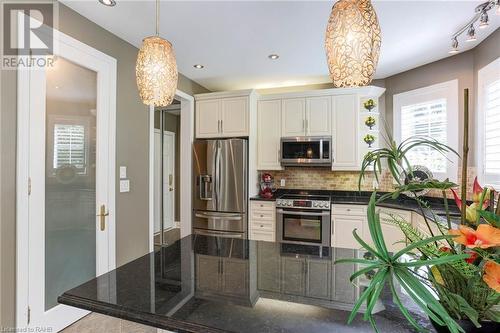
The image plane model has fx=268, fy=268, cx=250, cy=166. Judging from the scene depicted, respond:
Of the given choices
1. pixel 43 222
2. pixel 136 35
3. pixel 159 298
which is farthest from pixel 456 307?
pixel 136 35

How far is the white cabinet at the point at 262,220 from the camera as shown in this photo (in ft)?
12.3

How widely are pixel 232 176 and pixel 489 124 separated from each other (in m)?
2.89

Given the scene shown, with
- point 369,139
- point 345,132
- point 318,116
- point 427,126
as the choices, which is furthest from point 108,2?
point 427,126

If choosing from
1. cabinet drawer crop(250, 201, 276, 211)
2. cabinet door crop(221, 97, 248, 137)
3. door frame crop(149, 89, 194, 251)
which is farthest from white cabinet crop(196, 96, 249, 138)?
cabinet drawer crop(250, 201, 276, 211)

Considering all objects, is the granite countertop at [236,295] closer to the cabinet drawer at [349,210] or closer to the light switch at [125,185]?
the light switch at [125,185]

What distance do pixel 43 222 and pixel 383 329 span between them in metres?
2.27

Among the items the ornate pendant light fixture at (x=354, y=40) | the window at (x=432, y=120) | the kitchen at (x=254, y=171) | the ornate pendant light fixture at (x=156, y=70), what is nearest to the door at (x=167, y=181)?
the kitchen at (x=254, y=171)

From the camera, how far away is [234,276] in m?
1.15

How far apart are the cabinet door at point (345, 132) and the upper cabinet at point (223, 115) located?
49.1 inches

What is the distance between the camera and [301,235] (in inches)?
141

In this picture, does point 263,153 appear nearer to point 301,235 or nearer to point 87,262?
point 301,235

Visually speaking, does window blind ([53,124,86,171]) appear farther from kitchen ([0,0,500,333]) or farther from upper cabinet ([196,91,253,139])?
upper cabinet ([196,91,253,139])

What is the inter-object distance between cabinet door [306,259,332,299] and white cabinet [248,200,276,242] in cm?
242

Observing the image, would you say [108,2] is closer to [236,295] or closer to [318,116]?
[236,295]
